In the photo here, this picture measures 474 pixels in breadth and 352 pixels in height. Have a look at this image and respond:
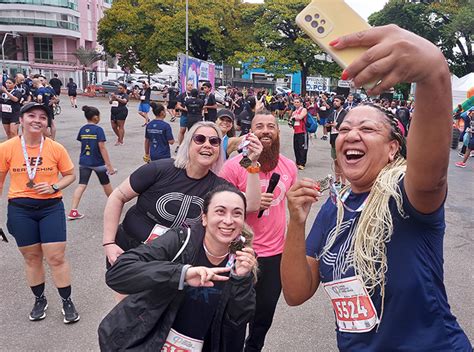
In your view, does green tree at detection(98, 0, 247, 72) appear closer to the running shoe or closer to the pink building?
the pink building

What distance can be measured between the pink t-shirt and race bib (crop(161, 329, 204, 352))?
42.3 inches

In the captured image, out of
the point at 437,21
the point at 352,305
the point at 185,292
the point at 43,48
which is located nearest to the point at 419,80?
the point at 352,305

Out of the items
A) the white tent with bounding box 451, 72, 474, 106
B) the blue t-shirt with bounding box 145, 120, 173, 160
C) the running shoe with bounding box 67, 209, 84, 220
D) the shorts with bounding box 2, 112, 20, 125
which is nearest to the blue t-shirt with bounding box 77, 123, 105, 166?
the running shoe with bounding box 67, 209, 84, 220

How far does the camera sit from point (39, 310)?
Answer: 3783mm

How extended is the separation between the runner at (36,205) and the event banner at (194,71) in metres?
18.4

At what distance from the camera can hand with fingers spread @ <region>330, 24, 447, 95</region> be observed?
3.13 feet

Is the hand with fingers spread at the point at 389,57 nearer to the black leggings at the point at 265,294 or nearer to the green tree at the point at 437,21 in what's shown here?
the black leggings at the point at 265,294

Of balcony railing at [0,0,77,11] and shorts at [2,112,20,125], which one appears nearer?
shorts at [2,112,20,125]

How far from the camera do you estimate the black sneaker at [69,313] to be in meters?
3.71

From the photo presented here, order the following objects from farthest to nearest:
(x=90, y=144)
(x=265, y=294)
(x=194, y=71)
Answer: (x=194, y=71) → (x=90, y=144) → (x=265, y=294)

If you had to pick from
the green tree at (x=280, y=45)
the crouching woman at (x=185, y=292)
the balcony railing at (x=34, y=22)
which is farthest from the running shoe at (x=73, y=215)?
the balcony railing at (x=34, y=22)

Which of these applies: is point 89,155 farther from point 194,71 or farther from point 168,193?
point 194,71

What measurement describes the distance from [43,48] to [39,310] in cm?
6026

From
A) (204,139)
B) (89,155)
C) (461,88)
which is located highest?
(461,88)
